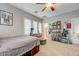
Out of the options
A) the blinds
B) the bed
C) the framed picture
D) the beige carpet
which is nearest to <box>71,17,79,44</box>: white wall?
the beige carpet

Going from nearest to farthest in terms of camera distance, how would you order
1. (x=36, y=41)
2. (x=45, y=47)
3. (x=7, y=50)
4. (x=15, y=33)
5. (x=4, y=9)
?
(x=7, y=50) < (x=4, y=9) < (x=15, y=33) < (x=45, y=47) < (x=36, y=41)

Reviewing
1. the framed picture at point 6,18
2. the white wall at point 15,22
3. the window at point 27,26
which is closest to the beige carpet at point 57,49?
the window at point 27,26

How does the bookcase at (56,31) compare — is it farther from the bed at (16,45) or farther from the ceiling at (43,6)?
the bed at (16,45)

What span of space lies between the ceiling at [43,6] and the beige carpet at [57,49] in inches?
22.3

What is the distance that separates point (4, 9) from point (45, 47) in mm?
1073

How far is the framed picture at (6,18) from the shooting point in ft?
5.78

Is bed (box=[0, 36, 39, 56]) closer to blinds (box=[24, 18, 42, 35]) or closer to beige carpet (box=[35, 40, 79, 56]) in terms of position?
blinds (box=[24, 18, 42, 35])

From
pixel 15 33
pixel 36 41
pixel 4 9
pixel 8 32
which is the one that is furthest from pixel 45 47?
pixel 4 9

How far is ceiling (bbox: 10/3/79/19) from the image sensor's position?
1876 mm

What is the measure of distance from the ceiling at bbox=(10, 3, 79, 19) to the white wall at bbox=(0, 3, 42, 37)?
0.26 ft

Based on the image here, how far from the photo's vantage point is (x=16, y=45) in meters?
1.68

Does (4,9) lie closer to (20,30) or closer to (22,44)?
(20,30)

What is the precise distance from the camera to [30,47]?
6.87 feet

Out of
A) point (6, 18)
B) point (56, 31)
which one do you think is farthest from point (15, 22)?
point (56, 31)
